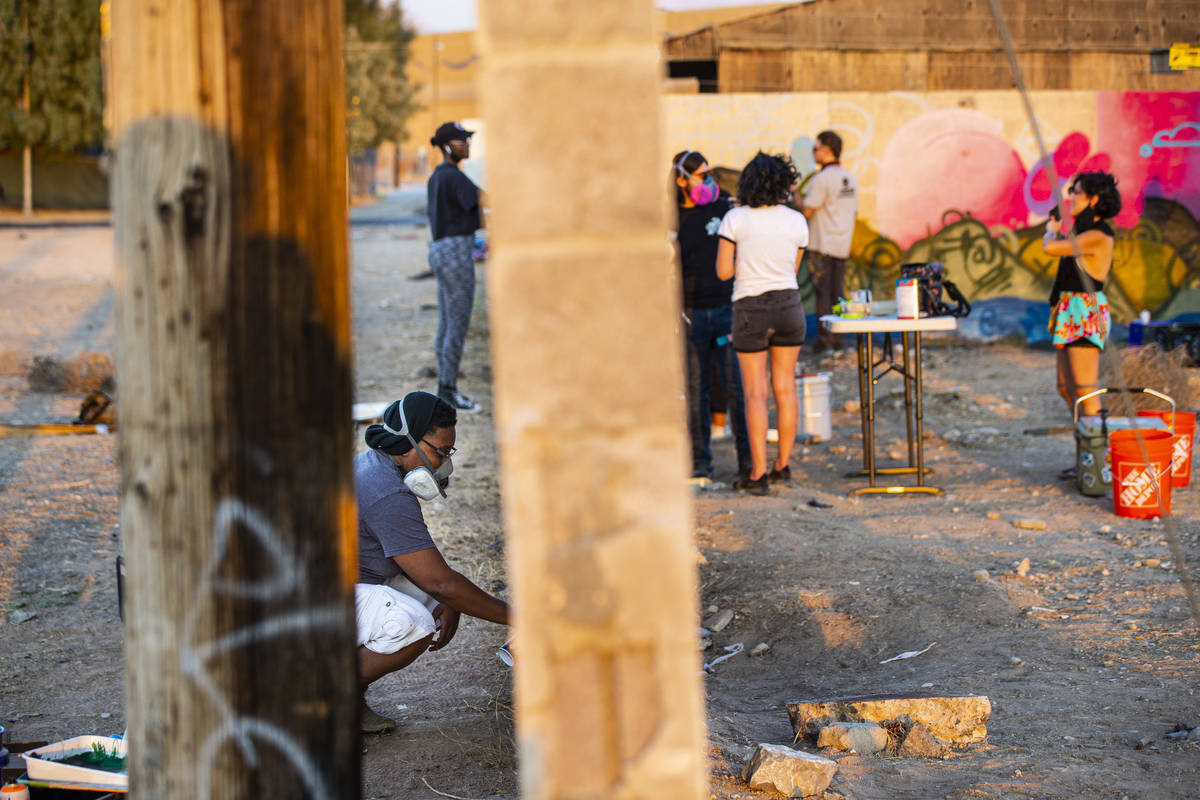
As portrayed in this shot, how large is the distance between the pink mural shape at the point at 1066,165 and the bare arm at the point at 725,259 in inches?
264

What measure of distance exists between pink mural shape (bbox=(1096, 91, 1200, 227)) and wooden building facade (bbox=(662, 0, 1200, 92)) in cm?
92

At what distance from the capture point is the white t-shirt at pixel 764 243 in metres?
6.78

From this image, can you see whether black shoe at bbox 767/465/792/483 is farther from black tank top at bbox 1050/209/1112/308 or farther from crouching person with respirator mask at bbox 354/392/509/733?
crouching person with respirator mask at bbox 354/392/509/733

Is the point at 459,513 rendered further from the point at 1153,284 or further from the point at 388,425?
the point at 1153,284

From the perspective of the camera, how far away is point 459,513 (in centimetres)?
698

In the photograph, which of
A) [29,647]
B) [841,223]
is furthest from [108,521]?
[841,223]

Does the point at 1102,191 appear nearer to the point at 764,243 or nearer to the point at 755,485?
the point at 764,243

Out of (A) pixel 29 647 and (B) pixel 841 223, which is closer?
(A) pixel 29 647

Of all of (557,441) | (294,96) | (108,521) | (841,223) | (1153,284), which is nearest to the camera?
(557,441)

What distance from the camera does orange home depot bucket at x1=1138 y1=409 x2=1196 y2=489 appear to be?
23.2 ft

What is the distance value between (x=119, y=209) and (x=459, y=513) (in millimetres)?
4972

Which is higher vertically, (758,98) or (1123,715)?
(758,98)

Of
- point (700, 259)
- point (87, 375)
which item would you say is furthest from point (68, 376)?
point (700, 259)

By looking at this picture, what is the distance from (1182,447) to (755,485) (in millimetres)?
2569
